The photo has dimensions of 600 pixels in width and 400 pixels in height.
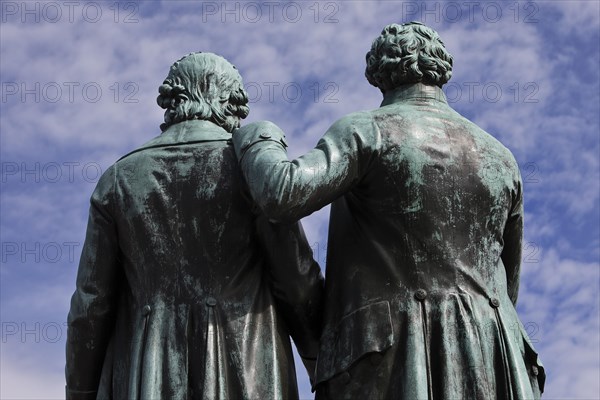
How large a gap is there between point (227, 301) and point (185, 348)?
453 mm

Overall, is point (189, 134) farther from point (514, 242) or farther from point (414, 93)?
point (514, 242)

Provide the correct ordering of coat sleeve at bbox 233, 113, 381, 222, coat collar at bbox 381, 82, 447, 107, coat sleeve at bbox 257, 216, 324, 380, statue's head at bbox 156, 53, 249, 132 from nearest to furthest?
coat sleeve at bbox 233, 113, 381, 222 → coat sleeve at bbox 257, 216, 324, 380 → coat collar at bbox 381, 82, 447, 107 → statue's head at bbox 156, 53, 249, 132

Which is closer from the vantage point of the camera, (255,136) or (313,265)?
(255,136)

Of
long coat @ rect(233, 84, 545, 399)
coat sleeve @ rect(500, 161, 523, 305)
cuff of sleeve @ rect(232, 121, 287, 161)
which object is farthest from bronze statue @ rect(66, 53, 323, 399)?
coat sleeve @ rect(500, 161, 523, 305)

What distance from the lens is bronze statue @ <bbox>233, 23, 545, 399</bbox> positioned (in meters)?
10.4

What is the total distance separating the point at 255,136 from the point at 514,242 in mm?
2235

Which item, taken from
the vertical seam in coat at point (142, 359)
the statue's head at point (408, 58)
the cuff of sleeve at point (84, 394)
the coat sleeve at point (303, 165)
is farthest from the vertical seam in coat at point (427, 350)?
the cuff of sleeve at point (84, 394)

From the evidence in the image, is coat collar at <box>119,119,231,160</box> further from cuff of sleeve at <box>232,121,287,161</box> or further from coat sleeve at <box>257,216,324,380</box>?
coat sleeve at <box>257,216,324,380</box>

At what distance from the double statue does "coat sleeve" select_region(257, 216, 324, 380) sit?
0.04 feet

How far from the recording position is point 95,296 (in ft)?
36.3

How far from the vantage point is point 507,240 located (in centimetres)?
1135

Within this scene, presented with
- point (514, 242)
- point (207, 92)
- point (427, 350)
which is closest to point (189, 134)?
point (207, 92)

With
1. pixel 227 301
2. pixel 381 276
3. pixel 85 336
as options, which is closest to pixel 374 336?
pixel 381 276

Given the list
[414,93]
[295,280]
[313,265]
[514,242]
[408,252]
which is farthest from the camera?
[514,242]
